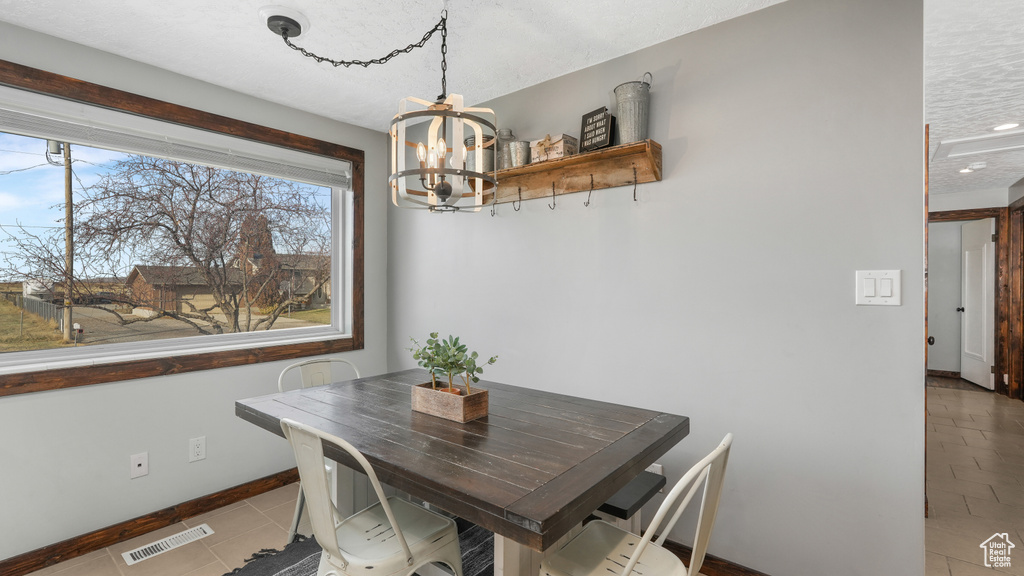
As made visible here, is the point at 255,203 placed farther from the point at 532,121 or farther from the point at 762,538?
the point at 762,538

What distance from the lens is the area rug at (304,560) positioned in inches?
78.8

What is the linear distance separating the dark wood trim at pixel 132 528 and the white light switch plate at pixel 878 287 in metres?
3.14

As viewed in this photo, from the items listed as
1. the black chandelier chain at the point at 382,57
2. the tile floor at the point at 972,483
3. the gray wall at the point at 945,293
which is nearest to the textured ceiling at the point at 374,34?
the black chandelier chain at the point at 382,57

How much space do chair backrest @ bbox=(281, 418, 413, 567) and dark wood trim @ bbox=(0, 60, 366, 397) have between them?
61.3 inches

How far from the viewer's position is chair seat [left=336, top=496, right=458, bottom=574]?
136cm

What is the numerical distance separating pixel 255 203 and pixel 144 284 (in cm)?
74

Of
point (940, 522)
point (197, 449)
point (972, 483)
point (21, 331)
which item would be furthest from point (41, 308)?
point (972, 483)

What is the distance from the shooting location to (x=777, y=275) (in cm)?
186

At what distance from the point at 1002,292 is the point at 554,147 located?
5632 mm

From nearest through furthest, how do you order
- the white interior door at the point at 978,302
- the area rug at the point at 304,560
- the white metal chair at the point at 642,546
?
the white metal chair at the point at 642,546 → the area rug at the point at 304,560 → the white interior door at the point at 978,302

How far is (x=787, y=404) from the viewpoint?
1843 millimetres

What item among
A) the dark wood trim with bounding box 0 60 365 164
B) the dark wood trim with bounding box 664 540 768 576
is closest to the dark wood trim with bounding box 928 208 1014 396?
the dark wood trim with bounding box 664 540 768 576

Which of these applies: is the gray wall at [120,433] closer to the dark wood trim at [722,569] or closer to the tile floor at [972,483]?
the dark wood trim at [722,569]

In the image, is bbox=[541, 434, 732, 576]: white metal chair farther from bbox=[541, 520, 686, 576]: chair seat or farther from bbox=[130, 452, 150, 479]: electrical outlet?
bbox=[130, 452, 150, 479]: electrical outlet
